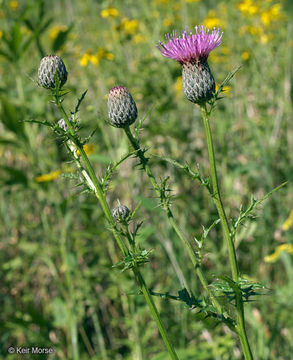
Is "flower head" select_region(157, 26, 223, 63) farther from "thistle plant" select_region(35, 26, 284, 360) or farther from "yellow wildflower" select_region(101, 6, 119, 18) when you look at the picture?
"yellow wildflower" select_region(101, 6, 119, 18)

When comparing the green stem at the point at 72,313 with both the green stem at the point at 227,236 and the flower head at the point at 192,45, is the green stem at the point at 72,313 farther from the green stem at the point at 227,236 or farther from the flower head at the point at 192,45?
the flower head at the point at 192,45

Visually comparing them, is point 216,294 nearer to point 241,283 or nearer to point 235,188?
point 241,283

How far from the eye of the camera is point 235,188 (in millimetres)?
3111

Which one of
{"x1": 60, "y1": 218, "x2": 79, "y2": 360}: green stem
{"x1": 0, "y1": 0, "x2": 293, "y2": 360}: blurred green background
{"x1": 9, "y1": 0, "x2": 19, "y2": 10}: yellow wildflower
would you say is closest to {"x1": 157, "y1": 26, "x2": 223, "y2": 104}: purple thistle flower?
{"x1": 0, "y1": 0, "x2": 293, "y2": 360}: blurred green background

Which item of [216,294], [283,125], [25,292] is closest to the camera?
[216,294]

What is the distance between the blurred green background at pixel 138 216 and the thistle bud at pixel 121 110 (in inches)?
24.0

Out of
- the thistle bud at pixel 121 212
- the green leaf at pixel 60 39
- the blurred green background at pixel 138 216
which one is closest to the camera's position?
the thistle bud at pixel 121 212

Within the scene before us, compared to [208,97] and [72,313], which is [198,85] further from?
[72,313]

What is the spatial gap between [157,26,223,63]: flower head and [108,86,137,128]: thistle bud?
178mm

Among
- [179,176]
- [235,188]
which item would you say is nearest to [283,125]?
[235,188]

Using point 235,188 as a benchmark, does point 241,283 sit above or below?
below

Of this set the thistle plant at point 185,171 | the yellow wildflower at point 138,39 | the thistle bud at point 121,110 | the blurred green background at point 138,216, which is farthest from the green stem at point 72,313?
the yellow wildflower at point 138,39

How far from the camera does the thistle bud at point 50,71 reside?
107 cm

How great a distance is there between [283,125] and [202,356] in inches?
83.6
